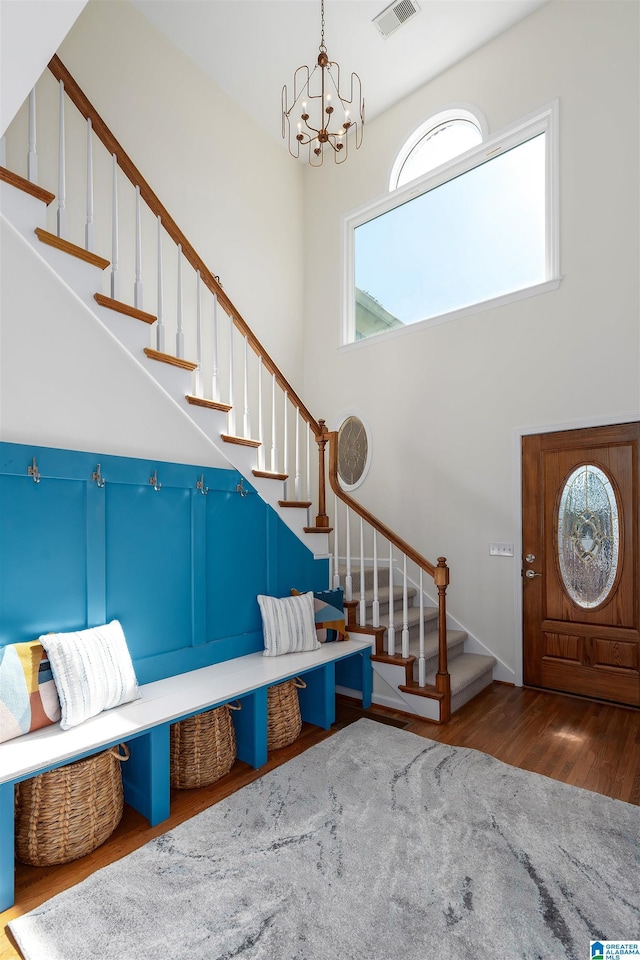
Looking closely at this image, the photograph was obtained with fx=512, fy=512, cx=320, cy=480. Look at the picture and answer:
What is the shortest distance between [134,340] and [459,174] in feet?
11.9

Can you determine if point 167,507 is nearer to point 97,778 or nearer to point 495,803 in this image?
point 97,778

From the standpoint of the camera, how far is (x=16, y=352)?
229 cm

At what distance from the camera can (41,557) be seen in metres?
2.29

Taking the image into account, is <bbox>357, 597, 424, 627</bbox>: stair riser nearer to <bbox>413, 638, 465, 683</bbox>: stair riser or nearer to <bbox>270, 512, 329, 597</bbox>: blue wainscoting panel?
<bbox>413, 638, 465, 683</bbox>: stair riser

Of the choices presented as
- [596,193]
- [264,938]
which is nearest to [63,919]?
[264,938]

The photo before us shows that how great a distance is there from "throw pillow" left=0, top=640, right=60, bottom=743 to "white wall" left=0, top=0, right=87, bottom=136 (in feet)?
6.40

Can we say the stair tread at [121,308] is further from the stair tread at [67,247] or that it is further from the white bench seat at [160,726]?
the white bench seat at [160,726]

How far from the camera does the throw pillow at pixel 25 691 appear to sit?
2.02 m

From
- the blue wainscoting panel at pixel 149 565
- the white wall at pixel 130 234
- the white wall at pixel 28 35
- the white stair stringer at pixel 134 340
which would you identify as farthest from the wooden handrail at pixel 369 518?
the white wall at pixel 28 35

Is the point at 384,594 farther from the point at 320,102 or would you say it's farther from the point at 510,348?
the point at 320,102

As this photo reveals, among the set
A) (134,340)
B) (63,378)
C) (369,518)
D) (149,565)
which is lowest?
(149,565)

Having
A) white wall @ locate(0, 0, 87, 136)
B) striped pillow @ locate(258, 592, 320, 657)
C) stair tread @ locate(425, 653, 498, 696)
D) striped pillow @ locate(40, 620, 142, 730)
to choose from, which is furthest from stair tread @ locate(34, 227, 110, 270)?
stair tread @ locate(425, 653, 498, 696)

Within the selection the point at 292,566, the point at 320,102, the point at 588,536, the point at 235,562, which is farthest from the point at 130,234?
the point at 588,536

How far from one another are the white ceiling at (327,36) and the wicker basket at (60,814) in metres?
5.51
